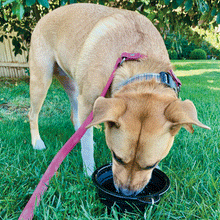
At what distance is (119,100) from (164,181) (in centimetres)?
89

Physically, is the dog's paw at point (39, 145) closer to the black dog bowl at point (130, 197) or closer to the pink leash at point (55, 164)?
the pink leash at point (55, 164)

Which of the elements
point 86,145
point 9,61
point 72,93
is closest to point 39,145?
point 86,145

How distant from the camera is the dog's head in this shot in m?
1.56

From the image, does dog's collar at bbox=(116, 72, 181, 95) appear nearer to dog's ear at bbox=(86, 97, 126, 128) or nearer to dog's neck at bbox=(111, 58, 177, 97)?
dog's neck at bbox=(111, 58, 177, 97)

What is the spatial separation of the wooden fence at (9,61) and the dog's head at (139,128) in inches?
311

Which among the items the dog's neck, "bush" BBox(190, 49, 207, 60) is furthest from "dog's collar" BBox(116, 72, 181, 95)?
"bush" BBox(190, 49, 207, 60)

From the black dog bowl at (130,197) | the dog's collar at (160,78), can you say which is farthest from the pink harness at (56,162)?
the black dog bowl at (130,197)

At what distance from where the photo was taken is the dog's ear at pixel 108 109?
149cm

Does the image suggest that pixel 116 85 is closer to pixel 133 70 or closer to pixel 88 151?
pixel 133 70

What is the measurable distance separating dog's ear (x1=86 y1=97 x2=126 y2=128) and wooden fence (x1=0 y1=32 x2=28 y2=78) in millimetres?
7894

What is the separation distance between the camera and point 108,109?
1548 mm

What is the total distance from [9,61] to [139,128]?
8603 mm

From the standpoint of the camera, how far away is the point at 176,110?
1.57 m

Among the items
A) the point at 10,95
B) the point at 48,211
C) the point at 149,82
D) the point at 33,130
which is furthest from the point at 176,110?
→ the point at 10,95
